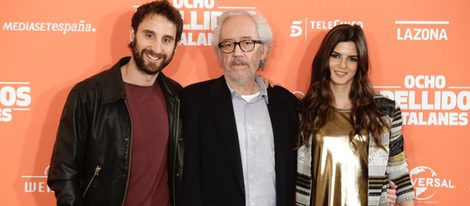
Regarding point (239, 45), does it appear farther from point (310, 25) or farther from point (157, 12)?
point (310, 25)

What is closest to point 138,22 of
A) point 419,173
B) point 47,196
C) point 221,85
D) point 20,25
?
point 221,85

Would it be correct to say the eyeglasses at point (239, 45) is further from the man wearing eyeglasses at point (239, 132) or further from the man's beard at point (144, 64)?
the man's beard at point (144, 64)

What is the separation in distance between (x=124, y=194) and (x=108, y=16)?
120 centimetres

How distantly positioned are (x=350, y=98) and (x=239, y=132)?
69cm

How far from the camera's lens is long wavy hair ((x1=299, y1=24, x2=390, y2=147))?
2.39 m

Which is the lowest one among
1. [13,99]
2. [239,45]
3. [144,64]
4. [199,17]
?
[13,99]

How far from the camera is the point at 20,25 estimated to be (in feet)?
9.12

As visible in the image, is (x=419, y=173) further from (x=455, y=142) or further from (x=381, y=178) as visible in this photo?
(x=381, y=178)

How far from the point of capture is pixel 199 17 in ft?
9.38

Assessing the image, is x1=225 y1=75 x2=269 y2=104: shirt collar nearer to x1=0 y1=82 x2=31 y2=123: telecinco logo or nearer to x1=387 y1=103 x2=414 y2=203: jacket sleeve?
x1=387 y1=103 x2=414 y2=203: jacket sleeve

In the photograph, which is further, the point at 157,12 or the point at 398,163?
the point at 398,163

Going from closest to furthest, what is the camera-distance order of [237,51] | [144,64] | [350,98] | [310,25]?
1. [144,64]
2. [237,51]
3. [350,98]
4. [310,25]

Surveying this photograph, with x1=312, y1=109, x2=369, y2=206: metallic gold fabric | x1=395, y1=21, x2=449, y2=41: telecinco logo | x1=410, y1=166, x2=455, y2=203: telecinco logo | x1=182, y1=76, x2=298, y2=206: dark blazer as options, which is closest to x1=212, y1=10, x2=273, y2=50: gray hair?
x1=182, y1=76, x2=298, y2=206: dark blazer

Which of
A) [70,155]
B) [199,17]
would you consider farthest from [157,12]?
[70,155]
